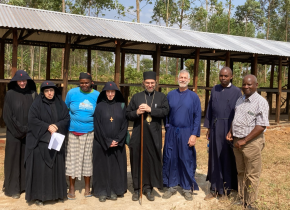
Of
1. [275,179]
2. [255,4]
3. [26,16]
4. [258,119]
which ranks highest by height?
[255,4]

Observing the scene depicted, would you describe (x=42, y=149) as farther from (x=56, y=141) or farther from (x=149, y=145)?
(x=149, y=145)

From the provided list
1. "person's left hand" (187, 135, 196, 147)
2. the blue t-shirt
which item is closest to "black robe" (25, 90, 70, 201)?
the blue t-shirt

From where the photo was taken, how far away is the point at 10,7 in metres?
8.63

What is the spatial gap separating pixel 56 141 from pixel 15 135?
2.28ft

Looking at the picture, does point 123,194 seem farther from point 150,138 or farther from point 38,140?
point 38,140

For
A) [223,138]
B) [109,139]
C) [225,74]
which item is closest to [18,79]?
[109,139]

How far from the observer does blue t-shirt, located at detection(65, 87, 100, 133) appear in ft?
13.8

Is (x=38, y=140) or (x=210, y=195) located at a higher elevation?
(x=38, y=140)

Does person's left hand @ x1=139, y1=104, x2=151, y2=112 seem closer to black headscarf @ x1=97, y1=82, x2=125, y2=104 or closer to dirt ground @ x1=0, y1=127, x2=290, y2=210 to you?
black headscarf @ x1=97, y1=82, x2=125, y2=104

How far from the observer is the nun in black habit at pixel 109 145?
4.14 metres

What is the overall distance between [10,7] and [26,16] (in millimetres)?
986

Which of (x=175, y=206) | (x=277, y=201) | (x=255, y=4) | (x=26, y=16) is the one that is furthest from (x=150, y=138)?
(x=255, y=4)

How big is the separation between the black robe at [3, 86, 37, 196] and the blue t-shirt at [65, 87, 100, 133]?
25.3 inches

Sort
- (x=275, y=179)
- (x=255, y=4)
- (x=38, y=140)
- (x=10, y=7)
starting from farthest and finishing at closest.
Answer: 1. (x=255, y=4)
2. (x=10, y=7)
3. (x=275, y=179)
4. (x=38, y=140)
